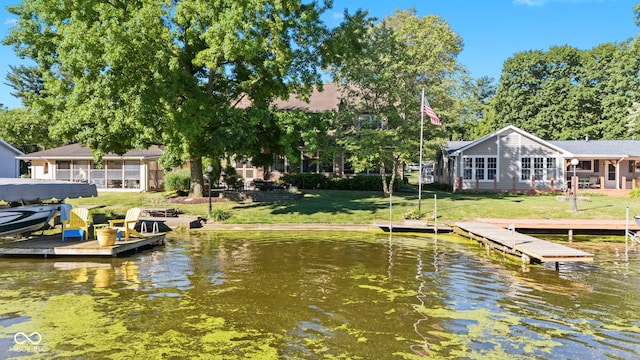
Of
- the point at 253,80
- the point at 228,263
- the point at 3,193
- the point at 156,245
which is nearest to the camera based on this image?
the point at 228,263

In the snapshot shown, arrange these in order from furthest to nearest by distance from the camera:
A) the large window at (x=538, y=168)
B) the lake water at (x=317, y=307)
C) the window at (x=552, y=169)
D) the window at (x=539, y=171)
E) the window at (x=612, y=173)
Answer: the window at (x=612, y=173)
the window at (x=539, y=171)
the large window at (x=538, y=168)
the window at (x=552, y=169)
the lake water at (x=317, y=307)

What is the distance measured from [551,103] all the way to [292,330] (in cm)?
5983

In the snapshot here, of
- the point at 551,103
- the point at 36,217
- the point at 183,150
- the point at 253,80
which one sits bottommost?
the point at 36,217

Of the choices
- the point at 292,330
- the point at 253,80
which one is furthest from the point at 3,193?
the point at 253,80

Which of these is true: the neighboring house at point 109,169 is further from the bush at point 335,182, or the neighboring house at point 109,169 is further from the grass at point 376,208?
the bush at point 335,182

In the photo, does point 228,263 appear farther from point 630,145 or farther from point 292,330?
point 630,145

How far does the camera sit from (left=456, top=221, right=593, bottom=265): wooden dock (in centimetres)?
1360

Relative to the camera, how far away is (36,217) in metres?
18.3

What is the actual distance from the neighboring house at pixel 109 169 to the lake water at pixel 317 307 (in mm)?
21859

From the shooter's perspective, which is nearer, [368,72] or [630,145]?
[368,72]

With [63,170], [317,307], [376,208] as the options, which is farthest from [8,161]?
[317,307]

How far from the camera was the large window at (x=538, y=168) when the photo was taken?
3562cm

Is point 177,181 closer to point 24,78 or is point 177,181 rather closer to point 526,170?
point 526,170

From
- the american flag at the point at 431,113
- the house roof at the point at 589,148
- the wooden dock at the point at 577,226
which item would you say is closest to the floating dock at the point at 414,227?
the wooden dock at the point at 577,226
